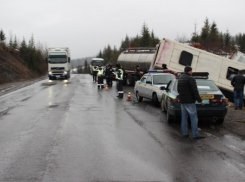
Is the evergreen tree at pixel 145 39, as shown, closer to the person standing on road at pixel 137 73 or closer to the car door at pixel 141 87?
the person standing on road at pixel 137 73

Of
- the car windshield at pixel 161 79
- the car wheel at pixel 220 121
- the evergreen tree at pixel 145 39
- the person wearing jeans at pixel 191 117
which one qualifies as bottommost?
the car wheel at pixel 220 121

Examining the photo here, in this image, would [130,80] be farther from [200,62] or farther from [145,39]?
[145,39]

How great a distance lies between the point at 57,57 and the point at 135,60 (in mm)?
11954

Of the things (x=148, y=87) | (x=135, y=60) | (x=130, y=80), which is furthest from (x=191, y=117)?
(x=130, y=80)

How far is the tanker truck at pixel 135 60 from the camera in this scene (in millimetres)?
25781

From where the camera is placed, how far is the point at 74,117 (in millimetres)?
11312

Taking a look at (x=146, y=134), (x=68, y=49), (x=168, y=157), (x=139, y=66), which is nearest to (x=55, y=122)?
(x=146, y=134)

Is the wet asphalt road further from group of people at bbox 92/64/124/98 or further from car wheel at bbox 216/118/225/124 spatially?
group of people at bbox 92/64/124/98

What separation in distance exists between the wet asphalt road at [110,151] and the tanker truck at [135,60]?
14.7 metres

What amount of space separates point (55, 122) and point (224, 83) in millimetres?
11430

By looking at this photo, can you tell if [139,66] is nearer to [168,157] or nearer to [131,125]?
[131,125]

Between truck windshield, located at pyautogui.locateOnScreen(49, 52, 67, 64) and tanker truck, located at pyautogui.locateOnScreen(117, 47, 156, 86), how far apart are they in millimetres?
7832

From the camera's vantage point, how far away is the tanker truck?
25.8m

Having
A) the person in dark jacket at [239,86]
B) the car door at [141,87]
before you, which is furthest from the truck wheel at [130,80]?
the person in dark jacket at [239,86]
